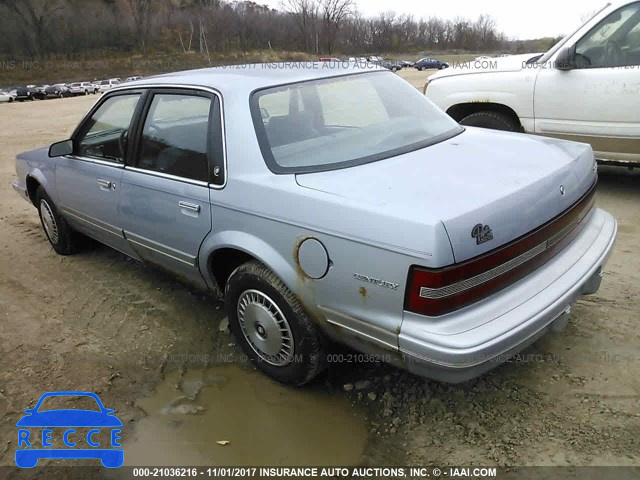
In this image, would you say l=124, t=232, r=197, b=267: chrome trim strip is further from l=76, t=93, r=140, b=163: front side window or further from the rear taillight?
the rear taillight

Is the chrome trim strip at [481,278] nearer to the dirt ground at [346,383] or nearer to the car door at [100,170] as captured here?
the dirt ground at [346,383]

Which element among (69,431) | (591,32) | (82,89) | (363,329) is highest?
(591,32)

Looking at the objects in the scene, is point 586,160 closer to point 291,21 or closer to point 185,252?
point 185,252

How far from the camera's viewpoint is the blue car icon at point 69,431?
263 cm

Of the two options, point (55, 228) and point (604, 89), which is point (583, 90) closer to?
point (604, 89)

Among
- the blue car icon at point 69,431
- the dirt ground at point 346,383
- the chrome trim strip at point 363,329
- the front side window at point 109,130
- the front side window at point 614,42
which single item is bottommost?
the blue car icon at point 69,431

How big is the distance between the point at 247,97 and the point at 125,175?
116cm

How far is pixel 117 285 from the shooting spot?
436 centimetres

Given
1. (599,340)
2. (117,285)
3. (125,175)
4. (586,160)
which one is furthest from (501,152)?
(117,285)

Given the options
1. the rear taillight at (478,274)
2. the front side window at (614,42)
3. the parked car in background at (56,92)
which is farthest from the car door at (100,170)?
the parked car in background at (56,92)

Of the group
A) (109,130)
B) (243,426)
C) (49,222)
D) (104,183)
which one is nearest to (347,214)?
(243,426)

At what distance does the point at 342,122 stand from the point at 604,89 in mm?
3275

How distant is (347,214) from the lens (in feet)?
7.60

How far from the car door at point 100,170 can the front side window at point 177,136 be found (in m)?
0.22
